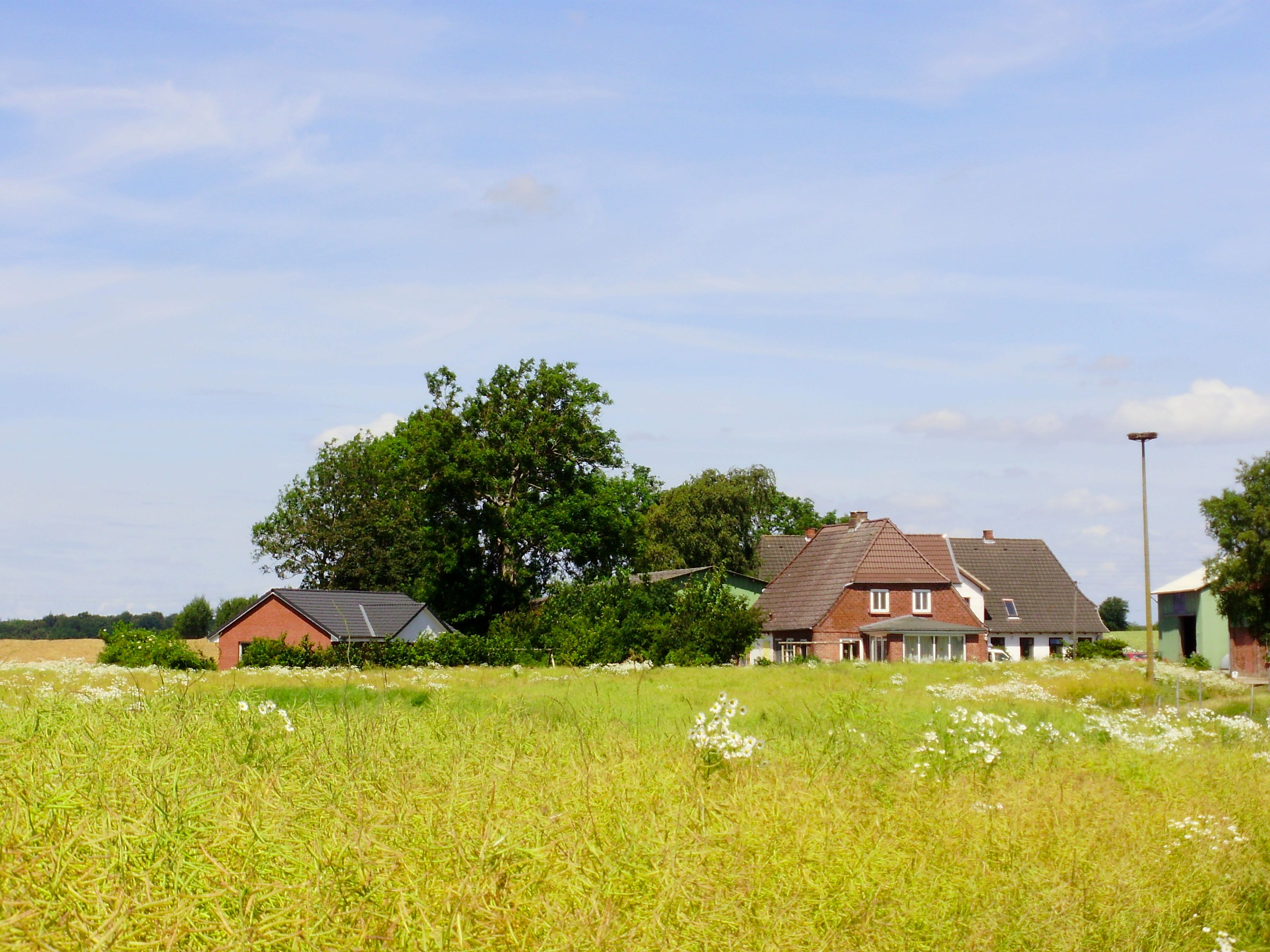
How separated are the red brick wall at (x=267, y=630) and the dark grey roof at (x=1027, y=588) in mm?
42367

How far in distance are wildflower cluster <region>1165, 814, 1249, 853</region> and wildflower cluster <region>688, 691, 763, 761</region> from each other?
3.36 m

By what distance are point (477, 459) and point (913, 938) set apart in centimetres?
5358

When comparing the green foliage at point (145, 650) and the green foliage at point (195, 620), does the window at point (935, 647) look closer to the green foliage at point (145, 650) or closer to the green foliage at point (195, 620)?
the green foliage at point (145, 650)

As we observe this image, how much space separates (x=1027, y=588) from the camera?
245 ft

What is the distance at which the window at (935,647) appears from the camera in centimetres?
5762

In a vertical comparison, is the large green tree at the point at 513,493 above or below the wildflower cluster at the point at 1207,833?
above

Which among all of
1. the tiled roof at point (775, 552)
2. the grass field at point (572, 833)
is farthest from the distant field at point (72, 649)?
the tiled roof at point (775, 552)

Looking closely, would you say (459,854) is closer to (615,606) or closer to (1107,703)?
(1107,703)

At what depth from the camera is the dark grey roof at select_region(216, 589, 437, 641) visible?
49.3 m

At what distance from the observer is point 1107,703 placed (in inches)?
1017

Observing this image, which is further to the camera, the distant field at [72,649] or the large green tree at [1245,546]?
the large green tree at [1245,546]

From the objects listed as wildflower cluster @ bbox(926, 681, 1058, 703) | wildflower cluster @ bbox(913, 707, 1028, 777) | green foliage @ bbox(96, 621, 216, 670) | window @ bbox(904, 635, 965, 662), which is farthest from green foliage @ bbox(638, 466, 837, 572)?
wildflower cluster @ bbox(913, 707, 1028, 777)

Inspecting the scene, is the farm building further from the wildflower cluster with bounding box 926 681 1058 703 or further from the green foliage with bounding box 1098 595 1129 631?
the green foliage with bounding box 1098 595 1129 631

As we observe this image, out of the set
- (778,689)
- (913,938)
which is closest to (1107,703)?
(778,689)
